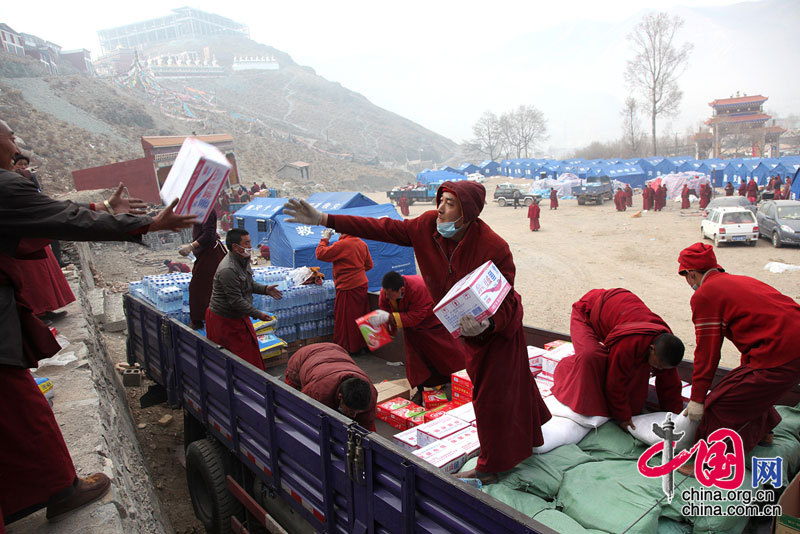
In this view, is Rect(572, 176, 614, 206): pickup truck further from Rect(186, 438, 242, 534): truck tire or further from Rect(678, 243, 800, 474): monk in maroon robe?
Rect(186, 438, 242, 534): truck tire

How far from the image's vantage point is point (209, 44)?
14100 cm

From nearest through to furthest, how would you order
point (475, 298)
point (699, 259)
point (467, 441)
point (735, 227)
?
point (475, 298), point (467, 441), point (699, 259), point (735, 227)

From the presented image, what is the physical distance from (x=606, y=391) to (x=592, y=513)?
107cm

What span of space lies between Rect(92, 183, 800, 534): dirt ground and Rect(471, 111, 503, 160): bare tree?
65.8 meters

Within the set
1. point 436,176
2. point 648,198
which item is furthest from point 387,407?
point 436,176

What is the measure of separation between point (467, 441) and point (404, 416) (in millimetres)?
974

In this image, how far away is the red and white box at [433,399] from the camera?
4539 mm

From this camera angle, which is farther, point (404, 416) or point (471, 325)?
point (404, 416)

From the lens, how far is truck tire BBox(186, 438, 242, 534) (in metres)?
3.83

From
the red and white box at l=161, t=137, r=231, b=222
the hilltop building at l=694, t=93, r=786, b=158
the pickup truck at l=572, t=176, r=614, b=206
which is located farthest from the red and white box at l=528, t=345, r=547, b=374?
the hilltop building at l=694, t=93, r=786, b=158

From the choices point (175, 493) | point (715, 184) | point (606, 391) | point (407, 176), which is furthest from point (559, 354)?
point (407, 176)

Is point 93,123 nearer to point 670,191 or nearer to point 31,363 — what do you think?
point 670,191

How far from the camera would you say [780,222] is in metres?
15.1

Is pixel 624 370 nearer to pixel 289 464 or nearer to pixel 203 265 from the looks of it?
pixel 289 464
